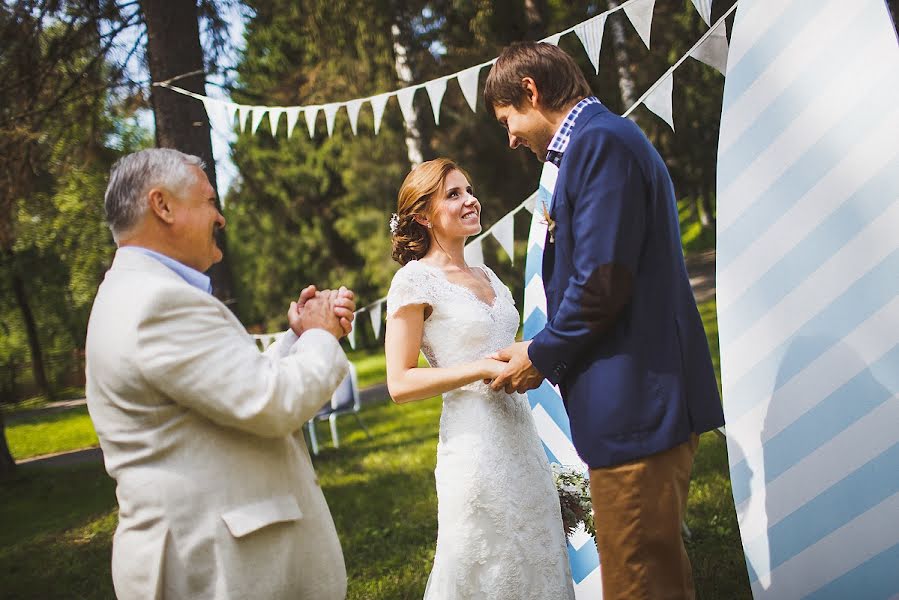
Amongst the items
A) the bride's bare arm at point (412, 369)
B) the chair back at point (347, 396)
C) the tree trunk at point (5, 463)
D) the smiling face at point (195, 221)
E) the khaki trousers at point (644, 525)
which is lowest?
the tree trunk at point (5, 463)

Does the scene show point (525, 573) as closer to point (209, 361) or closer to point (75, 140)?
point (209, 361)

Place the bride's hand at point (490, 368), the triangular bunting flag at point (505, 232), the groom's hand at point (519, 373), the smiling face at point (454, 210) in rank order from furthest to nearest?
the triangular bunting flag at point (505, 232) < the smiling face at point (454, 210) < the bride's hand at point (490, 368) < the groom's hand at point (519, 373)

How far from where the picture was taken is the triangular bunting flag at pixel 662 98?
9.95ft

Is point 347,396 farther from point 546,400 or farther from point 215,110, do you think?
point 546,400

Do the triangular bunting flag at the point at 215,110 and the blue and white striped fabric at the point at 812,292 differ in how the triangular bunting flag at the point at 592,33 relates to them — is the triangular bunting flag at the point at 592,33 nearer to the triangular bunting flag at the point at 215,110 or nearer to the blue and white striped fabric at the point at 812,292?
the blue and white striped fabric at the point at 812,292

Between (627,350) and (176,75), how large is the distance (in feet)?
13.0

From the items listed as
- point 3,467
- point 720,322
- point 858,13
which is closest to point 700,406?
point 720,322

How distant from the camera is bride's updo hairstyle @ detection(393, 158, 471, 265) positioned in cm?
271

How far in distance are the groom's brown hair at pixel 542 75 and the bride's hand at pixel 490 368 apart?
2.51 feet

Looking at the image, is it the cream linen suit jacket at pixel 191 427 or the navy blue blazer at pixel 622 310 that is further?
the navy blue blazer at pixel 622 310

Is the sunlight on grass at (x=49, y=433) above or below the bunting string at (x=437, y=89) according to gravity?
below

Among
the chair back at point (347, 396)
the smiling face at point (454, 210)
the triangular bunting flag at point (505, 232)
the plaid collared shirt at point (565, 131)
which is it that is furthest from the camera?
the chair back at point (347, 396)

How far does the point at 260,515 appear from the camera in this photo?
5.33 ft

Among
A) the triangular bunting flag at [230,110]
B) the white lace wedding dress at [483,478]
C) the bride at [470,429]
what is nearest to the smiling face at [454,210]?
the bride at [470,429]
